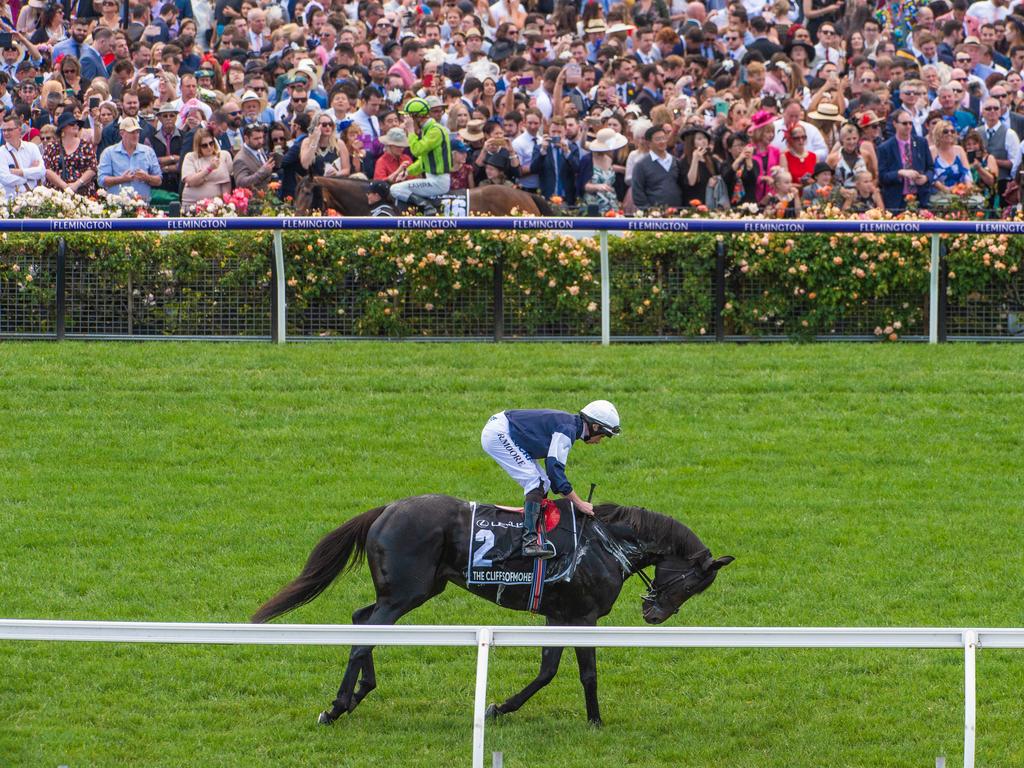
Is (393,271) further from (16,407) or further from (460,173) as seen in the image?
(16,407)

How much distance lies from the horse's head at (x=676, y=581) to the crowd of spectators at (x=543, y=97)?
7.13m

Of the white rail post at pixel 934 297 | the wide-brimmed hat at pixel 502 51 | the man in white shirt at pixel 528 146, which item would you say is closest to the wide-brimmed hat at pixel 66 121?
the man in white shirt at pixel 528 146

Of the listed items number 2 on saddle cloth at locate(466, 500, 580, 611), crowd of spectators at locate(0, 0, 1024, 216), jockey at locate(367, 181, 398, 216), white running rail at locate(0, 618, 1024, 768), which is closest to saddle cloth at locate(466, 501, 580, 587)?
number 2 on saddle cloth at locate(466, 500, 580, 611)

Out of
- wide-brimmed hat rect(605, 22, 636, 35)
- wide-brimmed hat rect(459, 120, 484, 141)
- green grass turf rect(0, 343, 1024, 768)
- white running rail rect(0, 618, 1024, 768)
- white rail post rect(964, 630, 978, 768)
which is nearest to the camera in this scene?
white rail post rect(964, 630, 978, 768)

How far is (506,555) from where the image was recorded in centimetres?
794

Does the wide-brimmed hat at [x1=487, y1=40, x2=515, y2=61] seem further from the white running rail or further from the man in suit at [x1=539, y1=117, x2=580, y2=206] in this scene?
the white running rail

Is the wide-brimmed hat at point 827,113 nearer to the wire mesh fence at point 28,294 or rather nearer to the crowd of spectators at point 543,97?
the crowd of spectators at point 543,97

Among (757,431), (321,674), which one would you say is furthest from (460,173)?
(321,674)

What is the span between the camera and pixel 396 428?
12.5 metres

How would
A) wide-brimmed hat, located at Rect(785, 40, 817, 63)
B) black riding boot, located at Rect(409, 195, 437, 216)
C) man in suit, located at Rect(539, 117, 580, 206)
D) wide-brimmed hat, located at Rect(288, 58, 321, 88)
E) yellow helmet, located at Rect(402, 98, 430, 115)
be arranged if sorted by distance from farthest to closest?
wide-brimmed hat, located at Rect(785, 40, 817, 63), wide-brimmed hat, located at Rect(288, 58, 321, 88), man in suit, located at Rect(539, 117, 580, 206), yellow helmet, located at Rect(402, 98, 430, 115), black riding boot, located at Rect(409, 195, 437, 216)

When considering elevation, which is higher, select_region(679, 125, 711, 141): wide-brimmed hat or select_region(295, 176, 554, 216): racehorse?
select_region(679, 125, 711, 141): wide-brimmed hat

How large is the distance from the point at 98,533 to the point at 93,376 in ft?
10.6

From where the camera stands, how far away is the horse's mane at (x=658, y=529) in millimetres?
8047

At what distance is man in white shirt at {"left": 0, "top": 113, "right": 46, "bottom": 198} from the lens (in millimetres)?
15305
